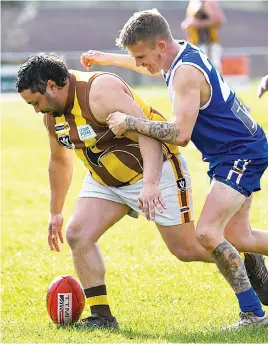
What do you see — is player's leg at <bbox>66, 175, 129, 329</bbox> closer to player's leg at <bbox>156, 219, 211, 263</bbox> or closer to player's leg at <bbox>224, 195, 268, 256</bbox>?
player's leg at <bbox>156, 219, 211, 263</bbox>

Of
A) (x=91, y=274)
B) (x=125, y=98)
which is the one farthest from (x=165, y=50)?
(x=91, y=274)

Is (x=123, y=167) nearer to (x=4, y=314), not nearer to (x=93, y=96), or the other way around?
(x=93, y=96)

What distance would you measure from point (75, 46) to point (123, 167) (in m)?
53.1

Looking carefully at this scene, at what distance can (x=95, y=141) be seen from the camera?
20.7 feet

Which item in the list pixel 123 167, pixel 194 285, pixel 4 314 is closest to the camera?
pixel 123 167

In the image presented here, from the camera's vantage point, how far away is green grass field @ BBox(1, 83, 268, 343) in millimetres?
6125

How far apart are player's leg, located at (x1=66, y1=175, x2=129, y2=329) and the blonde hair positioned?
119 cm

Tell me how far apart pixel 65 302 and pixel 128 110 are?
1522mm

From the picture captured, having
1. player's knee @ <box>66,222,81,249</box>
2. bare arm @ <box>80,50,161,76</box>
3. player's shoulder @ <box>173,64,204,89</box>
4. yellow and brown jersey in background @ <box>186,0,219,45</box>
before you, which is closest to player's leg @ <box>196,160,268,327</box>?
player's shoulder @ <box>173,64,204,89</box>

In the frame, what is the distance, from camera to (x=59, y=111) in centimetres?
620

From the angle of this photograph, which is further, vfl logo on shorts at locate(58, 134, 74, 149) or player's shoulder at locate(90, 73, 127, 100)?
vfl logo on shorts at locate(58, 134, 74, 149)

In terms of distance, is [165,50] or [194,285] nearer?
[165,50]

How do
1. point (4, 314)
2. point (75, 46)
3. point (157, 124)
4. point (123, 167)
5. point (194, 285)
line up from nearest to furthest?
point (157, 124), point (123, 167), point (4, 314), point (194, 285), point (75, 46)

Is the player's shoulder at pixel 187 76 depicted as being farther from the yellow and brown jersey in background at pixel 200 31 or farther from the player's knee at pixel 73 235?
the yellow and brown jersey in background at pixel 200 31
